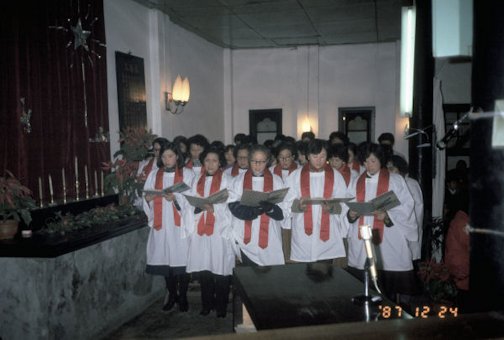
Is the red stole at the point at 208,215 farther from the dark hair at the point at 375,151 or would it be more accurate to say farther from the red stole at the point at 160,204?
the dark hair at the point at 375,151

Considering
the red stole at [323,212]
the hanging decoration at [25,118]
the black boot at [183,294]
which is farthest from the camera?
the black boot at [183,294]

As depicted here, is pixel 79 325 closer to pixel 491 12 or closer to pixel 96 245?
pixel 96 245

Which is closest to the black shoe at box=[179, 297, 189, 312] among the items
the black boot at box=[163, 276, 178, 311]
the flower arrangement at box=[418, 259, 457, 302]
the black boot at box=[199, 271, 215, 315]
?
the black boot at box=[163, 276, 178, 311]

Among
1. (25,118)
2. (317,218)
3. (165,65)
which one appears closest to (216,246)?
(317,218)

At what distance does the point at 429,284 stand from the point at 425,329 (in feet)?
11.1

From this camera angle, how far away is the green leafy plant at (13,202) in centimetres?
412

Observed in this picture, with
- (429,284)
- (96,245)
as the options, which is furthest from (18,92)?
(429,284)

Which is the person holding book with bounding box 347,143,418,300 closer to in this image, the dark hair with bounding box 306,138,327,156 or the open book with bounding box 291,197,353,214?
the open book with bounding box 291,197,353,214

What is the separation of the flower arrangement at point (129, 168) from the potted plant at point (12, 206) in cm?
168

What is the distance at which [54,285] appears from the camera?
394cm

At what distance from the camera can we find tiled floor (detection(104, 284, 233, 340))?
479cm

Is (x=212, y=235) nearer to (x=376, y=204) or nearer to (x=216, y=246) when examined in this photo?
(x=216, y=246)

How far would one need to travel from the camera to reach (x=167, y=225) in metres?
5.34

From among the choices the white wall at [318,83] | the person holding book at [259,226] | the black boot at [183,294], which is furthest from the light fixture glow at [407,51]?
the white wall at [318,83]
